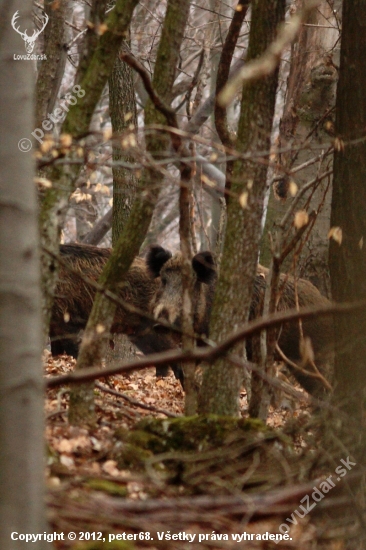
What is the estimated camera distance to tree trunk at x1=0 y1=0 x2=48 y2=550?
2.86m

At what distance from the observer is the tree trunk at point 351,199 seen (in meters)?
6.07

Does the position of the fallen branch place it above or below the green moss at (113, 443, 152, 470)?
above

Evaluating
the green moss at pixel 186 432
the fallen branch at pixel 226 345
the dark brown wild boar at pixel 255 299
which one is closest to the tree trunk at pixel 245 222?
the green moss at pixel 186 432

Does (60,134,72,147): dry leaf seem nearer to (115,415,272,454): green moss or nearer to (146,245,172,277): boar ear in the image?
(115,415,272,454): green moss

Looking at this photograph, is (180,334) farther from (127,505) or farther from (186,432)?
(127,505)

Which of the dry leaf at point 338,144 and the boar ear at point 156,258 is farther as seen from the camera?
the boar ear at point 156,258

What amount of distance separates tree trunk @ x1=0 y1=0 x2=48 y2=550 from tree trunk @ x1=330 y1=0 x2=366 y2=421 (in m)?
3.55

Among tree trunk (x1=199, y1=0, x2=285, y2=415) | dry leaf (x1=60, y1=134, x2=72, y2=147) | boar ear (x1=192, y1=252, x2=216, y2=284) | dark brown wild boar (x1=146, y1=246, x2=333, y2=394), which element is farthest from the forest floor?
dark brown wild boar (x1=146, y1=246, x2=333, y2=394)

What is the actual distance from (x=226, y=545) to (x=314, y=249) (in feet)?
24.3

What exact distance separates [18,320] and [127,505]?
4.28 feet

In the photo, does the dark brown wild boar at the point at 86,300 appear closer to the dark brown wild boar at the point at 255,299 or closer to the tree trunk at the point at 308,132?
the dark brown wild boar at the point at 255,299

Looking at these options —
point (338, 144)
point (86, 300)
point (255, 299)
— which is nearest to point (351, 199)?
point (338, 144)

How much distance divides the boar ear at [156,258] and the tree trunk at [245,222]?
4563mm

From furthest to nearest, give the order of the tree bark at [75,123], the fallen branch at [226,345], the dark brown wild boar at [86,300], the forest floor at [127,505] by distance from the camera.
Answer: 1. the dark brown wild boar at [86,300]
2. the tree bark at [75,123]
3. the forest floor at [127,505]
4. the fallen branch at [226,345]
